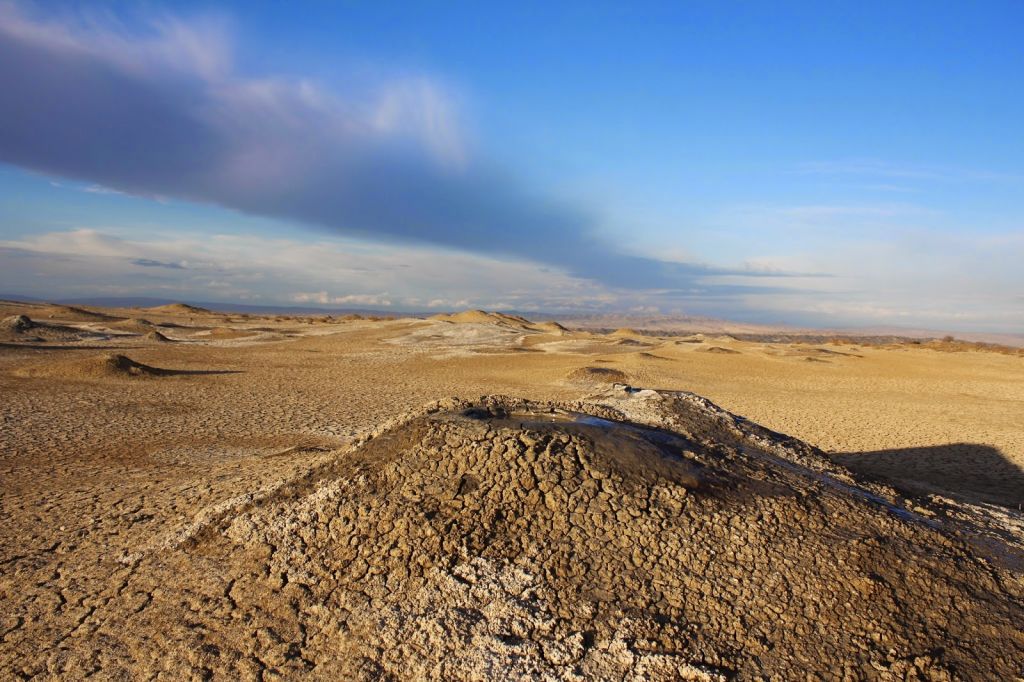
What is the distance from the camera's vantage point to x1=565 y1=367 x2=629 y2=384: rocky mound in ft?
64.1

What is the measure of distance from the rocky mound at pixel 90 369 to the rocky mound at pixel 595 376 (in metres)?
13.1

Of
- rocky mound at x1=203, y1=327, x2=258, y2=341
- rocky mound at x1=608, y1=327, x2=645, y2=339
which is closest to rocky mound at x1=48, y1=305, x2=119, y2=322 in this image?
rocky mound at x1=203, y1=327, x2=258, y2=341

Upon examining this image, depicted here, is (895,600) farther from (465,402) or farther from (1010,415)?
(1010,415)

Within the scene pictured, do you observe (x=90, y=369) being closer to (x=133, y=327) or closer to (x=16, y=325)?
(x=16, y=325)

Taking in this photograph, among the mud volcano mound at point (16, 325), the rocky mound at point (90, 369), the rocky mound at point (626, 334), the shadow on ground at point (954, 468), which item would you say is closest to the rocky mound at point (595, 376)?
the shadow on ground at point (954, 468)

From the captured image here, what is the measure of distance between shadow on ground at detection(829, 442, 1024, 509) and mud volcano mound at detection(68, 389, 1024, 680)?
18.4 ft

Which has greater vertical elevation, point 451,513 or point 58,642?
point 451,513

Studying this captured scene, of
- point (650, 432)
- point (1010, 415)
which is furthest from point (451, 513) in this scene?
point (1010, 415)

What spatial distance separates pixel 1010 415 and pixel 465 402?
1834cm

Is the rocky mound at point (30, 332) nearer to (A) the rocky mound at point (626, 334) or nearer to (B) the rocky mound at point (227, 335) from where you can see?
(B) the rocky mound at point (227, 335)

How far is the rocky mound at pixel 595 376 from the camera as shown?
19.5m

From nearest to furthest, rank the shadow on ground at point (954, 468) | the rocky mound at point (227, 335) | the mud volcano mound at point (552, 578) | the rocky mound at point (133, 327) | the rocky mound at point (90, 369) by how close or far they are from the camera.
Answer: the mud volcano mound at point (552, 578) < the shadow on ground at point (954, 468) < the rocky mound at point (90, 369) < the rocky mound at point (227, 335) < the rocky mound at point (133, 327)

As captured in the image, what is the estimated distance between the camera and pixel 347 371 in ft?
68.2

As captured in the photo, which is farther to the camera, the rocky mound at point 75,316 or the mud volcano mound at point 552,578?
the rocky mound at point 75,316
